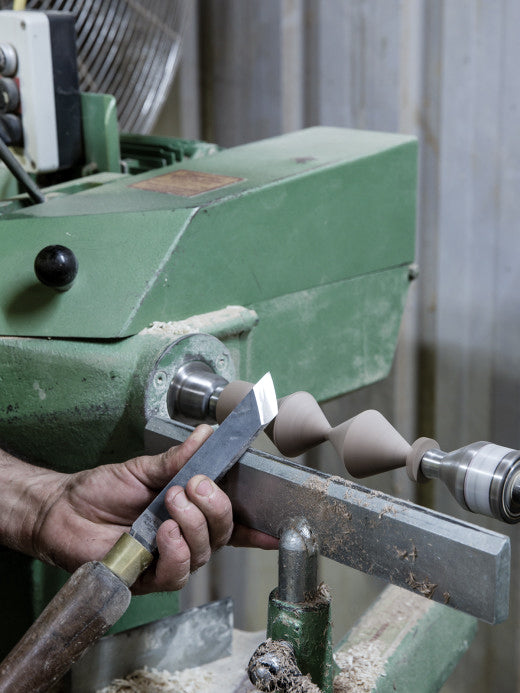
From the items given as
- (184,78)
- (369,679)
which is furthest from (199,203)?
(184,78)

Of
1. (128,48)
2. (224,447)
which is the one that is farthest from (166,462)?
(128,48)

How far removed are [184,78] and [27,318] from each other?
1.44 meters

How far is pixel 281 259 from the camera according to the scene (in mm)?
967

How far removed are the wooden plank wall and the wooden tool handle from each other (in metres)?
1.23

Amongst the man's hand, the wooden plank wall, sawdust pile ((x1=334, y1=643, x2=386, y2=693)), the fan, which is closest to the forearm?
the man's hand

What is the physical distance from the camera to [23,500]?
831 mm

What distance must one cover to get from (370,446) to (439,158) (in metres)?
1.15

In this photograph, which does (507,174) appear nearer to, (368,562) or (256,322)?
(256,322)

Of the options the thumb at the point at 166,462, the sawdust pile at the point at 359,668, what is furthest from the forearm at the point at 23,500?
the sawdust pile at the point at 359,668

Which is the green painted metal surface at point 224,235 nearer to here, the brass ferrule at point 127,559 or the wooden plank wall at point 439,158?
the brass ferrule at point 127,559

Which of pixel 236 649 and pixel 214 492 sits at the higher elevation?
pixel 214 492

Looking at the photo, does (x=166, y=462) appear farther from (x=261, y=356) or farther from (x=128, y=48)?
(x=128, y=48)

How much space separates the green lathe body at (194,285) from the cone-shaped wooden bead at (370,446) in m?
0.20

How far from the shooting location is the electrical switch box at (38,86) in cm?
111
